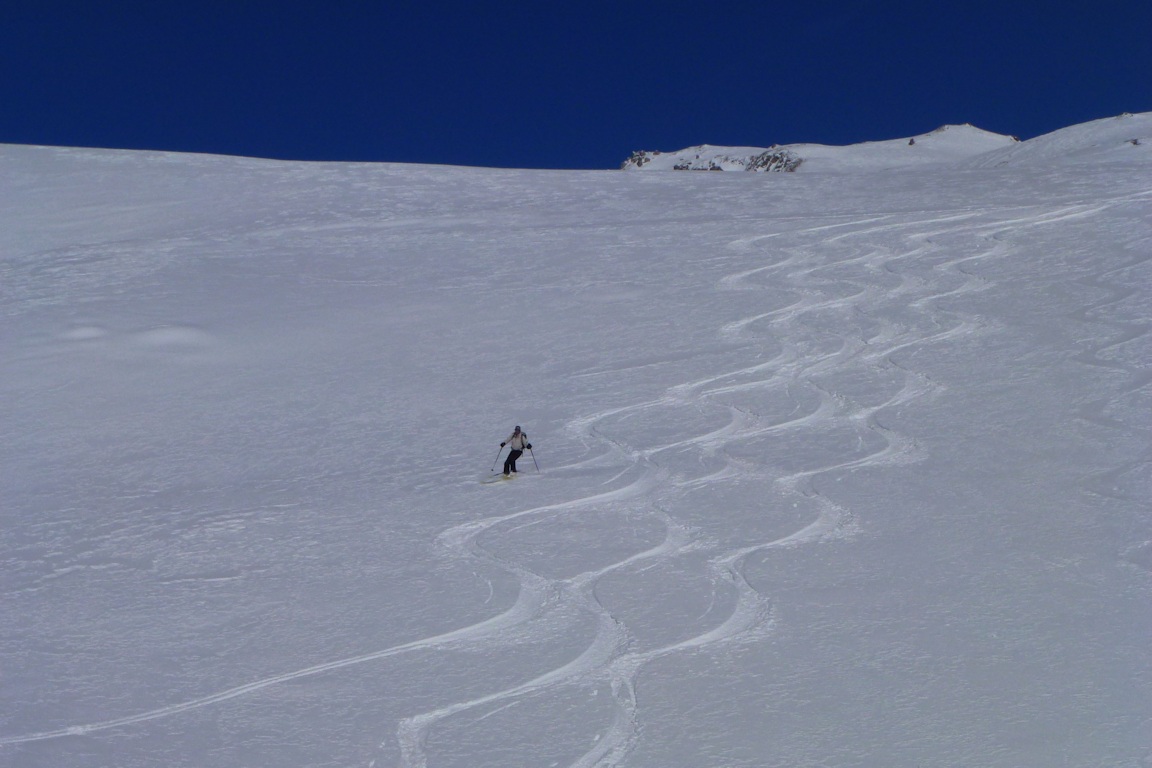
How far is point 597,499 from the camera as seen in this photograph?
7.30 meters

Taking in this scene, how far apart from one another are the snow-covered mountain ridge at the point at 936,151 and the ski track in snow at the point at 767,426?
32.1ft

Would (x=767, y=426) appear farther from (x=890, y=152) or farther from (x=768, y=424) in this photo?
(x=890, y=152)

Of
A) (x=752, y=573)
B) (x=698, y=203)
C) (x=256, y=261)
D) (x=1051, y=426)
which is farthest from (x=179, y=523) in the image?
(x=698, y=203)

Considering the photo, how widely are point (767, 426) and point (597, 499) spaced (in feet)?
5.71

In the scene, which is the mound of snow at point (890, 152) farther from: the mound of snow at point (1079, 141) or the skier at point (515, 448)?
the skier at point (515, 448)

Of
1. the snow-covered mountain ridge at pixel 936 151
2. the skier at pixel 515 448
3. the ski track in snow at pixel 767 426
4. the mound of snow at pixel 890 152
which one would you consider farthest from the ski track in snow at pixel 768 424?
the mound of snow at pixel 890 152

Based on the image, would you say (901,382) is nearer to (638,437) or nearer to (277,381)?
(638,437)

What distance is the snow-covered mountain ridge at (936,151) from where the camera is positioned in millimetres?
28297

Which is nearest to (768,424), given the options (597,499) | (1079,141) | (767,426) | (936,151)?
(767,426)

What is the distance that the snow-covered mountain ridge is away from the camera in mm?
28297

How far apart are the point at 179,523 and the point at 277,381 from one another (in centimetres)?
317

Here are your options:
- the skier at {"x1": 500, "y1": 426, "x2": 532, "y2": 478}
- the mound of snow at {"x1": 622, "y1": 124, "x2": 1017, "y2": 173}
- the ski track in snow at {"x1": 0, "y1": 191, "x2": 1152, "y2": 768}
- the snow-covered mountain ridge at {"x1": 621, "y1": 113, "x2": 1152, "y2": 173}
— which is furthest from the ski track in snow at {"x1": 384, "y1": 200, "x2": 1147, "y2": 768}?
the mound of snow at {"x1": 622, "y1": 124, "x2": 1017, "y2": 173}

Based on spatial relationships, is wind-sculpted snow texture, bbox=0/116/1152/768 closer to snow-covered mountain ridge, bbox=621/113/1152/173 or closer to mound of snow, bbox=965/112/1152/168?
snow-covered mountain ridge, bbox=621/113/1152/173

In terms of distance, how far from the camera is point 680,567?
20.1 feet
